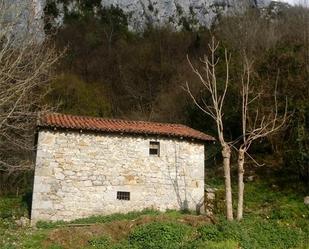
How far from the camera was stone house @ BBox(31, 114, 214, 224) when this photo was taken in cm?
1686

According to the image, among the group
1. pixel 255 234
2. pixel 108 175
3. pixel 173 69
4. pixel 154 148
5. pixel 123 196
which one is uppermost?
pixel 173 69

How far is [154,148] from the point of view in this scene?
18.5 meters

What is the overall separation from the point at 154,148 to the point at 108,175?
2.35 metres

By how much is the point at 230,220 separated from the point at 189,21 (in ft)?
112

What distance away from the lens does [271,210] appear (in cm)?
1731

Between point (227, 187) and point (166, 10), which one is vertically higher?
point (166, 10)

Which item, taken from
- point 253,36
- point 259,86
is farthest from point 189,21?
point 259,86

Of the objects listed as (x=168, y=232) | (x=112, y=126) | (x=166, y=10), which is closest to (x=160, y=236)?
(x=168, y=232)

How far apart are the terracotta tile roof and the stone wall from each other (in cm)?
35

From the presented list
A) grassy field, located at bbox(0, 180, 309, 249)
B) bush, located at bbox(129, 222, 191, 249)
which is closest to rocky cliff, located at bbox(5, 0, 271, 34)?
grassy field, located at bbox(0, 180, 309, 249)

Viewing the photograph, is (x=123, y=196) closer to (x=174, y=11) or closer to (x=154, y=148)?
(x=154, y=148)

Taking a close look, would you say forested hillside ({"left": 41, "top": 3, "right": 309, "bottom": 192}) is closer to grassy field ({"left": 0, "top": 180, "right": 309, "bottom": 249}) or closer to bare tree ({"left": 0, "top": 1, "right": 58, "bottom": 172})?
bare tree ({"left": 0, "top": 1, "right": 58, "bottom": 172})

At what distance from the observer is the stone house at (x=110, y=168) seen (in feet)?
55.3

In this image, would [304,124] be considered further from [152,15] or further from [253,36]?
[152,15]
